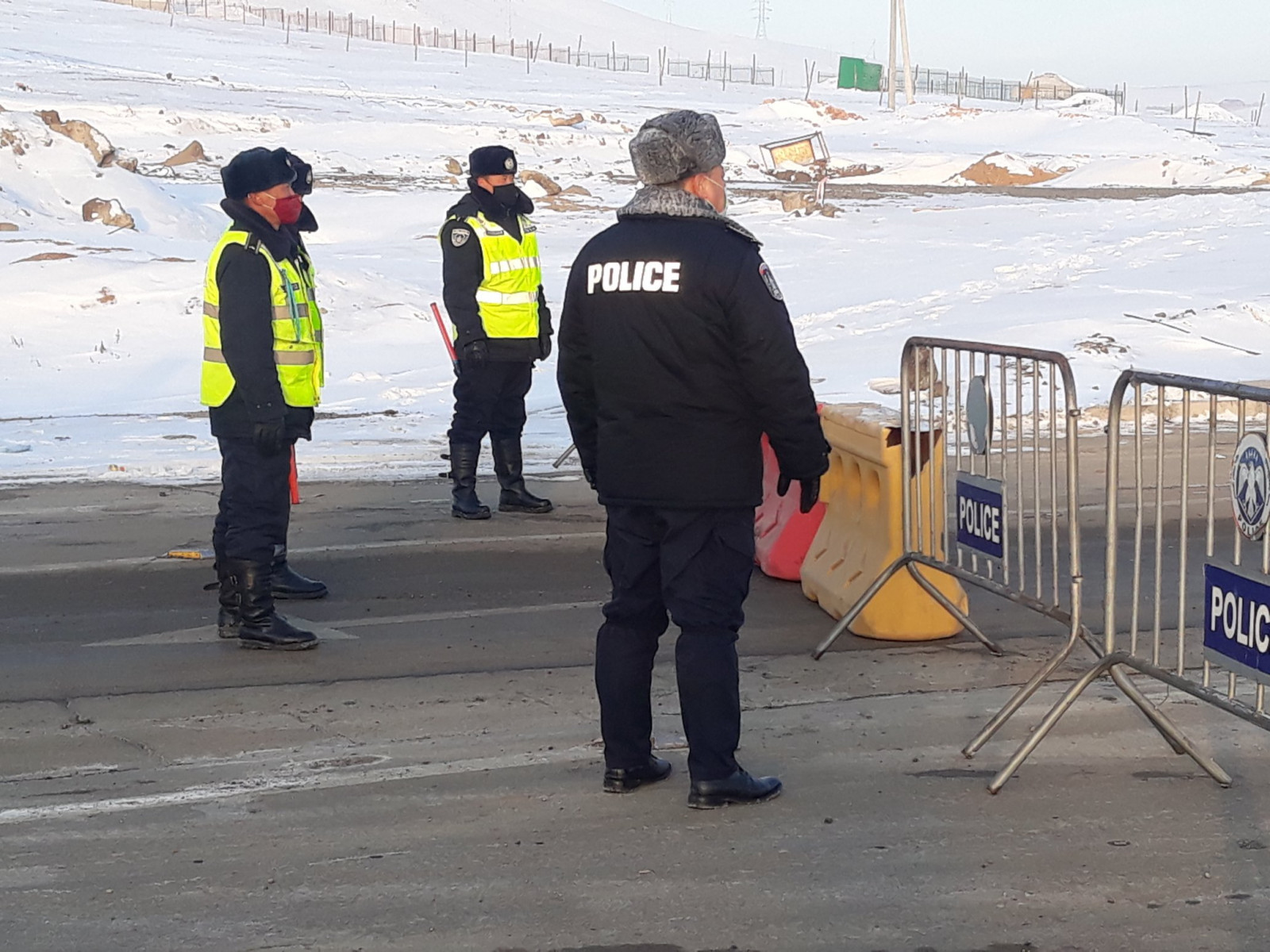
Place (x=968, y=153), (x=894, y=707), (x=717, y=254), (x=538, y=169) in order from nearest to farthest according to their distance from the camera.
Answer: (x=717, y=254) < (x=894, y=707) < (x=538, y=169) < (x=968, y=153)

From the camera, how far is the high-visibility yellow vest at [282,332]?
21.9 ft

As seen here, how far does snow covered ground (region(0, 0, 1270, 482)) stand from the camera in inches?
599

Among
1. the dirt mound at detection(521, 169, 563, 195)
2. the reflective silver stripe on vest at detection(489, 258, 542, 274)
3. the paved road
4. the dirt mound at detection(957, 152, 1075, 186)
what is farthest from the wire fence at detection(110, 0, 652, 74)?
the paved road

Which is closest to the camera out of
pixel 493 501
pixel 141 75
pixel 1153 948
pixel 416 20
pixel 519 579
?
pixel 1153 948

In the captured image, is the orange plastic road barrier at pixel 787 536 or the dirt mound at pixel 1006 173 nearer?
the orange plastic road barrier at pixel 787 536

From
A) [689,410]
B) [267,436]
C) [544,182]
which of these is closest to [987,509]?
[689,410]

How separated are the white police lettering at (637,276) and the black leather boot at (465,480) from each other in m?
4.99

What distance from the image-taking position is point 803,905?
13.1 ft

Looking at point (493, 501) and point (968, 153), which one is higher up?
point (968, 153)

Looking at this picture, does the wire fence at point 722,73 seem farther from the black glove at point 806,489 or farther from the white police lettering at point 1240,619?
the white police lettering at point 1240,619

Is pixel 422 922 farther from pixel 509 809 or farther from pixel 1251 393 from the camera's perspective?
pixel 1251 393

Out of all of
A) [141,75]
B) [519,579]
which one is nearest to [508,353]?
[519,579]

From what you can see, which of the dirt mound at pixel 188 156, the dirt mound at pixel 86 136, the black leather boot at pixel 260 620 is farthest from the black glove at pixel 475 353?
the dirt mound at pixel 188 156

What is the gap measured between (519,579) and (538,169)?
35901mm
